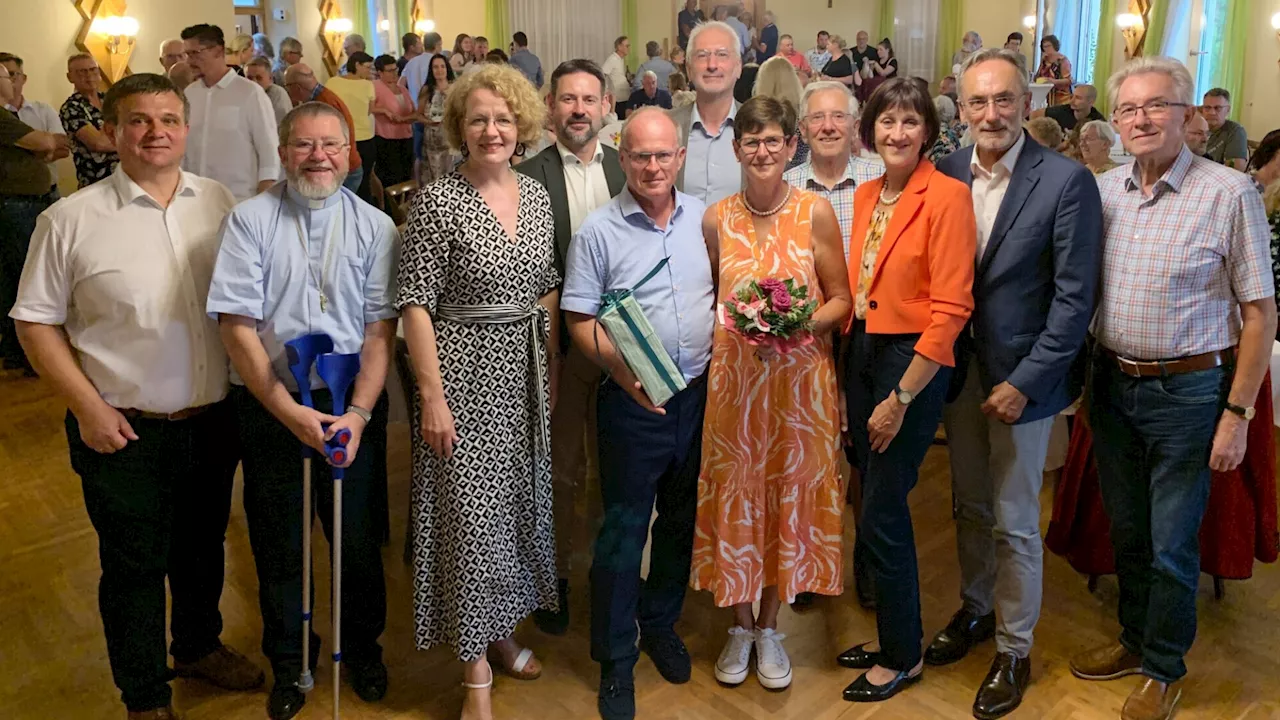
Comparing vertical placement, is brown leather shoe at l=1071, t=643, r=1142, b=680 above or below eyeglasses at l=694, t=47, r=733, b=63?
below

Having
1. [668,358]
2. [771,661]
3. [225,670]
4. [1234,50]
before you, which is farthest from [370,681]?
[1234,50]

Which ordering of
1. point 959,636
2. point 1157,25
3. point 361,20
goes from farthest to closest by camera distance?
point 361,20
point 1157,25
point 959,636

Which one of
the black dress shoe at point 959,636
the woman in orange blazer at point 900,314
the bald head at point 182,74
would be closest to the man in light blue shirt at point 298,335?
the woman in orange blazer at point 900,314

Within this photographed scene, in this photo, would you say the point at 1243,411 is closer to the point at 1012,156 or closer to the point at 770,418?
the point at 1012,156

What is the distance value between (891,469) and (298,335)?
1562 millimetres

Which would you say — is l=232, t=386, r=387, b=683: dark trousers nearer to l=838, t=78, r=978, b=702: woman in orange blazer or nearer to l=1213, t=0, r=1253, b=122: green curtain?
l=838, t=78, r=978, b=702: woman in orange blazer

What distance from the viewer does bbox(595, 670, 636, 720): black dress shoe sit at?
8.90ft

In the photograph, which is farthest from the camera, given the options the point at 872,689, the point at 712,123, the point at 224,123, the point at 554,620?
the point at 224,123

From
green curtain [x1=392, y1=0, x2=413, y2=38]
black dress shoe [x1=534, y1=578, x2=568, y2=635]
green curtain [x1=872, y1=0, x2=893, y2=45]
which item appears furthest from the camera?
green curtain [x1=872, y1=0, x2=893, y2=45]

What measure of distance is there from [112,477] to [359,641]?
835mm

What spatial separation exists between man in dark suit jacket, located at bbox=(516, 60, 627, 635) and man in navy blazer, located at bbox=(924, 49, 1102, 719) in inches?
40.3

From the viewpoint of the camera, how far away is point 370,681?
2.84m

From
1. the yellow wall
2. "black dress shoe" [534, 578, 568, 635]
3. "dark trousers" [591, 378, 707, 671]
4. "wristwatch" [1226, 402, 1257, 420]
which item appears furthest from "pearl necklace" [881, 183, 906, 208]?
the yellow wall

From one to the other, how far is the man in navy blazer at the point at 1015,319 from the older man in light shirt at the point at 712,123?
83 cm
